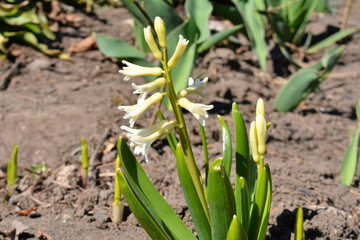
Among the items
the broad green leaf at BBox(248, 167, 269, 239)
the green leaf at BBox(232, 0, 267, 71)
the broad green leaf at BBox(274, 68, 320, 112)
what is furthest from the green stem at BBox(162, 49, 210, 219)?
the green leaf at BBox(232, 0, 267, 71)

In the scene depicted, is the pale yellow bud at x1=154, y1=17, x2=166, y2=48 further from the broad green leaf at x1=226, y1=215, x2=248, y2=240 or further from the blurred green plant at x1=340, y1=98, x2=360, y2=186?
the blurred green plant at x1=340, y1=98, x2=360, y2=186

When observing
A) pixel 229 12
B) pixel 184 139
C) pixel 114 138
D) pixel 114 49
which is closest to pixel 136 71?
pixel 184 139

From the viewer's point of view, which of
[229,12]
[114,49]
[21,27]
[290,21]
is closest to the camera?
[114,49]

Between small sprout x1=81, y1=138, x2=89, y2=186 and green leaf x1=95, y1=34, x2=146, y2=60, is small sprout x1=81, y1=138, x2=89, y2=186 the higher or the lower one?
the lower one

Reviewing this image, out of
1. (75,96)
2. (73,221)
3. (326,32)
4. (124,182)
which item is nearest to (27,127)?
(75,96)

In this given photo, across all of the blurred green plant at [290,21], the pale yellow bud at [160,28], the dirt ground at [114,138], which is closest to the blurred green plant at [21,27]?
the dirt ground at [114,138]

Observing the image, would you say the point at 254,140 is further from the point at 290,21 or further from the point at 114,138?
the point at 290,21
